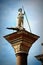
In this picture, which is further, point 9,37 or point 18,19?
point 18,19

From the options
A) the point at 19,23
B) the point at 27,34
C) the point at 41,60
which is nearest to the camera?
the point at 27,34

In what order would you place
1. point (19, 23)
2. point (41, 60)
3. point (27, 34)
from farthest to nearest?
1. point (41, 60)
2. point (19, 23)
3. point (27, 34)

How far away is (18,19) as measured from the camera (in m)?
6.47

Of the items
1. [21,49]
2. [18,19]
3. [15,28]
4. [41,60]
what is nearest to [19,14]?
[18,19]

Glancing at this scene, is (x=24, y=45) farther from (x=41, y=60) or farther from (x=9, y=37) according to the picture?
(x=41, y=60)

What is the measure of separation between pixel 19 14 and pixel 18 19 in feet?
0.50

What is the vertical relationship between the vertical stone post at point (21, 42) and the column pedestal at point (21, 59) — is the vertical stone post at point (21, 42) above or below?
above

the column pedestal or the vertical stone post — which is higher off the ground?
the vertical stone post

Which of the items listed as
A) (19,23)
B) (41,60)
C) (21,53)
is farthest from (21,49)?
(41,60)

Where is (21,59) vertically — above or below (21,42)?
below

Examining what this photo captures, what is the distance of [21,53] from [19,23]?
40.2 inches

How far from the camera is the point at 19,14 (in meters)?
6.50

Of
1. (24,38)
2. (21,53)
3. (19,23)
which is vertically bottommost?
(21,53)

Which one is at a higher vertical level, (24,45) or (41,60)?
(24,45)
